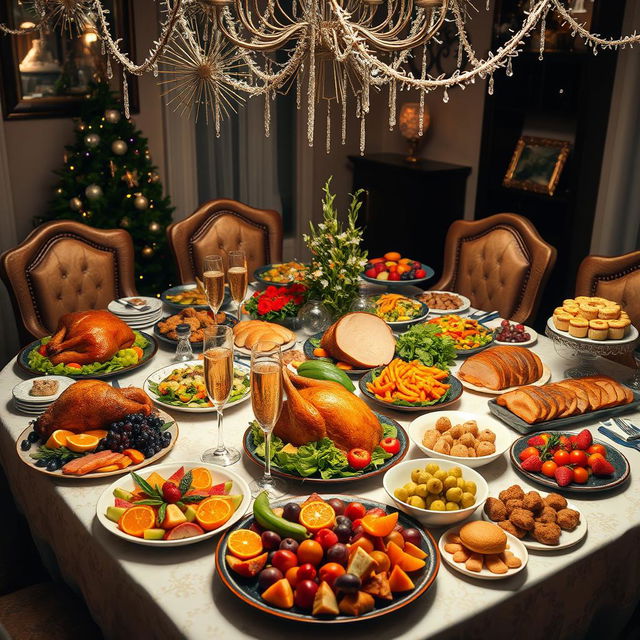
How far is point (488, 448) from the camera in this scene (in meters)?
1.69

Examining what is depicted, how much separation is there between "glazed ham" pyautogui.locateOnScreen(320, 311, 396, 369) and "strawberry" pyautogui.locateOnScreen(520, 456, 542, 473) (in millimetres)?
641


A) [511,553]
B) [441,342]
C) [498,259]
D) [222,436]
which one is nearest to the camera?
[511,553]

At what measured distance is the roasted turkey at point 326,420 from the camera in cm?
166

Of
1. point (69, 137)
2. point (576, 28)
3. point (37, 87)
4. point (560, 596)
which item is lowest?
point (560, 596)

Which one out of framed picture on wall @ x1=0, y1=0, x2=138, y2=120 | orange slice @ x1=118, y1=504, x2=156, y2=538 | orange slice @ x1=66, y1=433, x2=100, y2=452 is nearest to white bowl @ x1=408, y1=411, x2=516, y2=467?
orange slice @ x1=118, y1=504, x2=156, y2=538

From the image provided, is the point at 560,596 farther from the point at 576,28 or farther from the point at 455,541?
the point at 576,28

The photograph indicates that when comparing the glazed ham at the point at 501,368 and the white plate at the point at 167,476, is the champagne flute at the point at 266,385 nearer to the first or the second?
the white plate at the point at 167,476

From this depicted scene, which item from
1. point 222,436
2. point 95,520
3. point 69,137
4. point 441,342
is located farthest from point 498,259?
point 69,137

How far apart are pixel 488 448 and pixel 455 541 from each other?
1.03 ft

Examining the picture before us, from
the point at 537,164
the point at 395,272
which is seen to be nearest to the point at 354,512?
the point at 395,272

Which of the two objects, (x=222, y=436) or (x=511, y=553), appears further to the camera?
(x=222, y=436)

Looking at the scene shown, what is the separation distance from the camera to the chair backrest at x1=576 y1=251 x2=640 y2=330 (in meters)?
2.70

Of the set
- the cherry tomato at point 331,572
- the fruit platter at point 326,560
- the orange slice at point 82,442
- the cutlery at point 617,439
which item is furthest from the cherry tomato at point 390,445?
the orange slice at point 82,442

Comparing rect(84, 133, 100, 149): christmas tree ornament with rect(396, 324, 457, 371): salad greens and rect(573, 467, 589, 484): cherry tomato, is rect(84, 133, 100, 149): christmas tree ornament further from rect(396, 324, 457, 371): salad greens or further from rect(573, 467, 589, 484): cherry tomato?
rect(573, 467, 589, 484): cherry tomato
